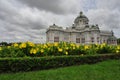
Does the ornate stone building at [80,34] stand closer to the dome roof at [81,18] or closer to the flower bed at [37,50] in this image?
the dome roof at [81,18]

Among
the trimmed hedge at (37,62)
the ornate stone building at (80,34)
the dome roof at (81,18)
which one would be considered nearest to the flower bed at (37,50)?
the trimmed hedge at (37,62)

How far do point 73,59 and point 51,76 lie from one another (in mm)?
2349

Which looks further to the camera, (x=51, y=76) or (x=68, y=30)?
(x=68, y=30)

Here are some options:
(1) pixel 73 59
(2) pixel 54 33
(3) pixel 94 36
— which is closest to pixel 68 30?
(2) pixel 54 33

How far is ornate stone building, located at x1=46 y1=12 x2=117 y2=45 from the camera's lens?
4419 cm

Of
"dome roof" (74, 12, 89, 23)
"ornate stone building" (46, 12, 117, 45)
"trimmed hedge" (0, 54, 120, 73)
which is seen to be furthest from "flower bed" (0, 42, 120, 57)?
"dome roof" (74, 12, 89, 23)

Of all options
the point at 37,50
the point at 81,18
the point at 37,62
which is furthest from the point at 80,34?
the point at 37,62

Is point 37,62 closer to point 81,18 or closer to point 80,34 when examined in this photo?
point 80,34

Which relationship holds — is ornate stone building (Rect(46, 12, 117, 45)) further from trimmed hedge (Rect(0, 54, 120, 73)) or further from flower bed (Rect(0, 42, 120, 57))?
trimmed hedge (Rect(0, 54, 120, 73))

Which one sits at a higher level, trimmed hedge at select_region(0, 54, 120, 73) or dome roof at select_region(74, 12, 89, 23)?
dome roof at select_region(74, 12, 89, 23)

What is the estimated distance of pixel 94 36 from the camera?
4522 centimetres

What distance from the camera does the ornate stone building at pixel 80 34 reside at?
4419 cm

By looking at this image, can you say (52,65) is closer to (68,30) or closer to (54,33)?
Result: (54,33)

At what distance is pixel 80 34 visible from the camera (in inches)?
1893
